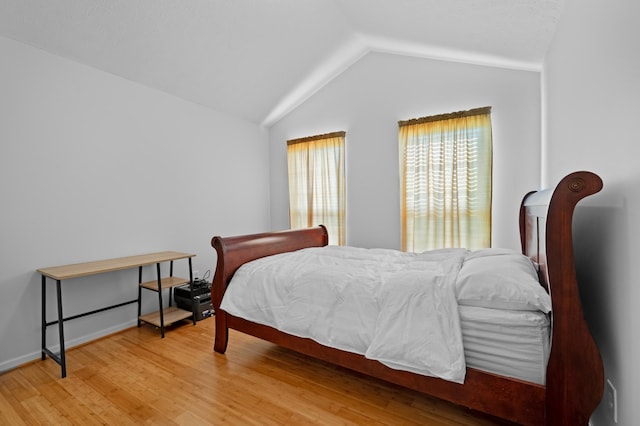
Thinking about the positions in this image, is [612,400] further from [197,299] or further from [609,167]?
[197,299]

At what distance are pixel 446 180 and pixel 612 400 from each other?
7.69 ft

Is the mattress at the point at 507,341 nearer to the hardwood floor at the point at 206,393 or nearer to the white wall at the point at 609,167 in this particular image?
the white wall at the point at 609,167

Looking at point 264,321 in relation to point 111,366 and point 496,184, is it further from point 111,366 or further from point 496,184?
point 496,184

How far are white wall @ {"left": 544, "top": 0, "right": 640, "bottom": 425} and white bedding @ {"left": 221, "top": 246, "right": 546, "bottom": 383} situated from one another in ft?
1.54

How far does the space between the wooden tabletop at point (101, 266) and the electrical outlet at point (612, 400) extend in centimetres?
310

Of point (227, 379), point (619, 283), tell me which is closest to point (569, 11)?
point (619, 283)

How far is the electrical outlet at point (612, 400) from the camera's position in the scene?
1.21 meters

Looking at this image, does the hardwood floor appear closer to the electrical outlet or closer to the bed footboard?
the bed footboard

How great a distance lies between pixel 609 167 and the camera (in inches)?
50.9

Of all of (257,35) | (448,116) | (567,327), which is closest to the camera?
(567,327)

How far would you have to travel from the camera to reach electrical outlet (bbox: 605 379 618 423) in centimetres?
121

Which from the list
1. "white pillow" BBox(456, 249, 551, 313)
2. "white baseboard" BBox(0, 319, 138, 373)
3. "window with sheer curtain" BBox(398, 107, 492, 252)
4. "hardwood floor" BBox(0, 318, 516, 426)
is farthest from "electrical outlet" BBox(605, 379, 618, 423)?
"white baseboard" BBox(0, 319, 138, 373)

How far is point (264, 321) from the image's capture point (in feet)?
6.99

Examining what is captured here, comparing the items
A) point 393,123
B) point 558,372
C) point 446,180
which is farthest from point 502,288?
point 393,123
